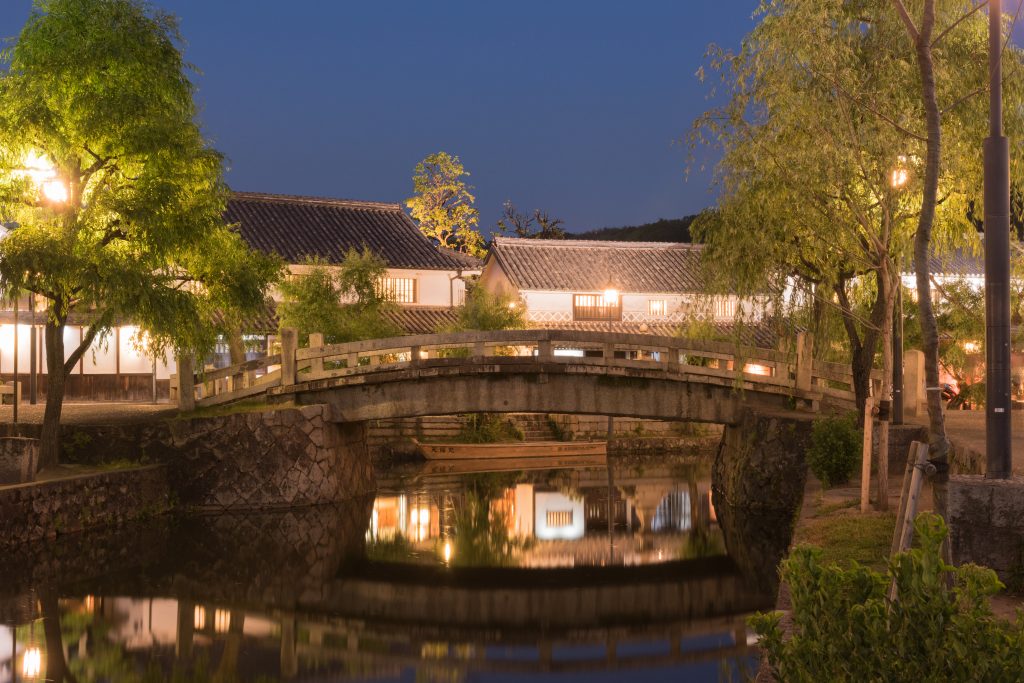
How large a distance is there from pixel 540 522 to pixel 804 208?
901cm

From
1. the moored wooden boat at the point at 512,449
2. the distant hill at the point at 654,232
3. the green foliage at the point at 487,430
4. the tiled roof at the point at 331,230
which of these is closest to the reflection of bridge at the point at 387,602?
the moored wooden boat at the point at 512,449

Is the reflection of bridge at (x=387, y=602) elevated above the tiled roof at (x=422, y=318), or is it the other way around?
the tiled roof at (x=422, y=318)

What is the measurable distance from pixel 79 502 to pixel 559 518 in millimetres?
9840

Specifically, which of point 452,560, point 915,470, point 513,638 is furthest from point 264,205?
point 915,470

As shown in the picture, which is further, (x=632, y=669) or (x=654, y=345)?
(x=654, y=345)

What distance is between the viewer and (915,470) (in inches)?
328

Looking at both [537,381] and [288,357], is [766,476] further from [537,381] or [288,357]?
[288,357]

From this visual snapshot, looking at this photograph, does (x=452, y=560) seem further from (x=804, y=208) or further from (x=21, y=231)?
(x=21, y=231)

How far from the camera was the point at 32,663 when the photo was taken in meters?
11.8

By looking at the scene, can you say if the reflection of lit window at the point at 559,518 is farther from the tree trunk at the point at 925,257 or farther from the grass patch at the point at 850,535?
the tree trunk at the point at 925,257

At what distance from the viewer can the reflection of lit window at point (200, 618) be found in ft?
45.7

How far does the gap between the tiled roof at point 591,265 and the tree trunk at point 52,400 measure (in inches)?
978

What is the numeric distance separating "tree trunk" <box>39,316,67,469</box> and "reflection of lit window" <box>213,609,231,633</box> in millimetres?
7521

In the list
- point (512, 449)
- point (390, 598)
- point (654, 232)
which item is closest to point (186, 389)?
point (390, 598)
